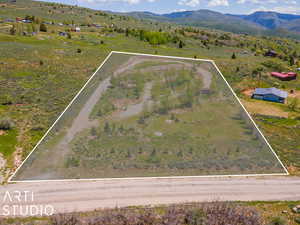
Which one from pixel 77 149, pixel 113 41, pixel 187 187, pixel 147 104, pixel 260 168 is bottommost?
pixel 187 187

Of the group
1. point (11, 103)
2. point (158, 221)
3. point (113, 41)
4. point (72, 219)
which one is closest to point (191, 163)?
point (158, 221)

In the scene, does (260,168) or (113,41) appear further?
(113,41)

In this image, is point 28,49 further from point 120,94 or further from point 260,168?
point 260,168

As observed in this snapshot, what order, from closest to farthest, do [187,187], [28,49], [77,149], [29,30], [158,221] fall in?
[77,149] < [158,221] < [187,187] < [28,49] < [29,30]

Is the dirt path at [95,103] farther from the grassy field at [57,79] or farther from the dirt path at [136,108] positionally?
the grassy field at [57,79]

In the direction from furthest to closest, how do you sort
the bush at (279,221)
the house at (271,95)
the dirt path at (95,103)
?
the house at (271,95) < the bush at (279,221) < the dirt path at (95,103)

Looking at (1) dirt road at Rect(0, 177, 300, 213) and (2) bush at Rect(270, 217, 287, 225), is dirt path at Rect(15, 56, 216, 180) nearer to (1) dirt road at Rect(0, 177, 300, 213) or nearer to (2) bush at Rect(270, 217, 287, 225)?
(1) dirt road at Rect(0, 177, 300, 213)

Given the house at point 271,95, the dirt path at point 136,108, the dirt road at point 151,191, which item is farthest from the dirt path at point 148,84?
the house at point 271,95

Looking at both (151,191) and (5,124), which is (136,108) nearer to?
(151,191)

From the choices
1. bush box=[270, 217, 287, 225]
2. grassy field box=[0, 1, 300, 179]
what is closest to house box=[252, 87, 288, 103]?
grassy field box=[0, 1, 300, 179]
